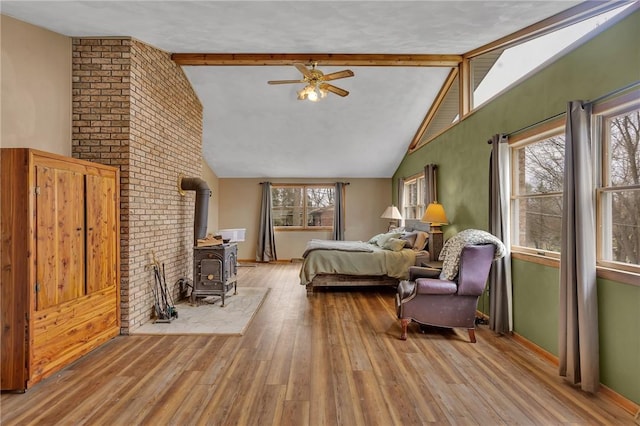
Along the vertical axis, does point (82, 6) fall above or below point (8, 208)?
above

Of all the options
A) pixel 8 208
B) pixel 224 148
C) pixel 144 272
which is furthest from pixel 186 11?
pixel 224 148

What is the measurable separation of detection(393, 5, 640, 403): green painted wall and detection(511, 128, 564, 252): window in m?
0.23

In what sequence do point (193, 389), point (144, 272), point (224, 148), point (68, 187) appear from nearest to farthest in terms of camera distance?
point (193, 389) < point (68, 187) < point (144, 272) < point (224, 148)

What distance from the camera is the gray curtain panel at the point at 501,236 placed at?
10.9 feet

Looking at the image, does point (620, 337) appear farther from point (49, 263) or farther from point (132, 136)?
point (132, 136)

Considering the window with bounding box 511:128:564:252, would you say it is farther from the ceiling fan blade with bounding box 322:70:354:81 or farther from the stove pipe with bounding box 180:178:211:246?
the stove pipe with bounding box 180:178:211:246

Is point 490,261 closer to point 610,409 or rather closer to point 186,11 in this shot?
point 610,409

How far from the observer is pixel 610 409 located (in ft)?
6.92

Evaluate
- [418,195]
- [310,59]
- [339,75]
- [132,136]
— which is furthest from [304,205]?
[132,136]

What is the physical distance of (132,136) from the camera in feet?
11.4

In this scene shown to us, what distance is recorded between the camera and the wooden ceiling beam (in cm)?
436

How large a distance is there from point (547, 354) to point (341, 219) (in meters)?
5.96

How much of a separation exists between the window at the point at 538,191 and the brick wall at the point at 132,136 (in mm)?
4127

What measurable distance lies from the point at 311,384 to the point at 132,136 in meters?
3.10
